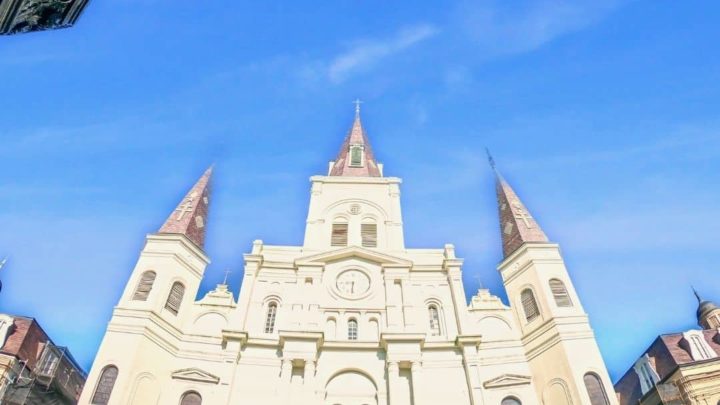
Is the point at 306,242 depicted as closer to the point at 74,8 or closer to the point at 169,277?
the point at 169,277

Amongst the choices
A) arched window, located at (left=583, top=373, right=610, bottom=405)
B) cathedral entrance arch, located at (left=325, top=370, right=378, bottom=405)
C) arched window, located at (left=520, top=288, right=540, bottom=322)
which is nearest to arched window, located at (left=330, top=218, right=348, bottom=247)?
cathedral entrance arch, located at (left=325, top=370, right=378, bottom=405)

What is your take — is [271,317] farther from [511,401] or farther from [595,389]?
[595,389]

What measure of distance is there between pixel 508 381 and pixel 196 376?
13.6 meters

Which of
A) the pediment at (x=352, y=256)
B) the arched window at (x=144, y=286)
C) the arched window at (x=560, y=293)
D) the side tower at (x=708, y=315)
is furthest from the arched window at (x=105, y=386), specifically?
the side tower at (x=708, y=315)

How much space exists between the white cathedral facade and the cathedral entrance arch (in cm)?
5

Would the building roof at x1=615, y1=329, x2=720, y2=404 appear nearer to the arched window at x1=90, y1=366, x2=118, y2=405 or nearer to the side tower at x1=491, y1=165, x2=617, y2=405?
the side tower at x1=491, y1=165, x2=617, y2=405

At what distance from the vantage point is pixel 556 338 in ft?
64.2

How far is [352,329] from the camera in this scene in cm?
2214

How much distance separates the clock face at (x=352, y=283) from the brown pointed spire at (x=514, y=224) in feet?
26.5

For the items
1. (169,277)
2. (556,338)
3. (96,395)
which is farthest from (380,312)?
(96,395)

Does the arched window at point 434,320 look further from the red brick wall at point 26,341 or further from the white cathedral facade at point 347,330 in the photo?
the red brick wall at point 26,341

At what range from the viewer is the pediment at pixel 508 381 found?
19.5m

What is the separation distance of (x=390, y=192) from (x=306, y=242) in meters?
7.00

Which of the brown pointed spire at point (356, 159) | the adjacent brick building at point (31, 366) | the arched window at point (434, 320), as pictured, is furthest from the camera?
the brown pointed spire at point (356, 159)
